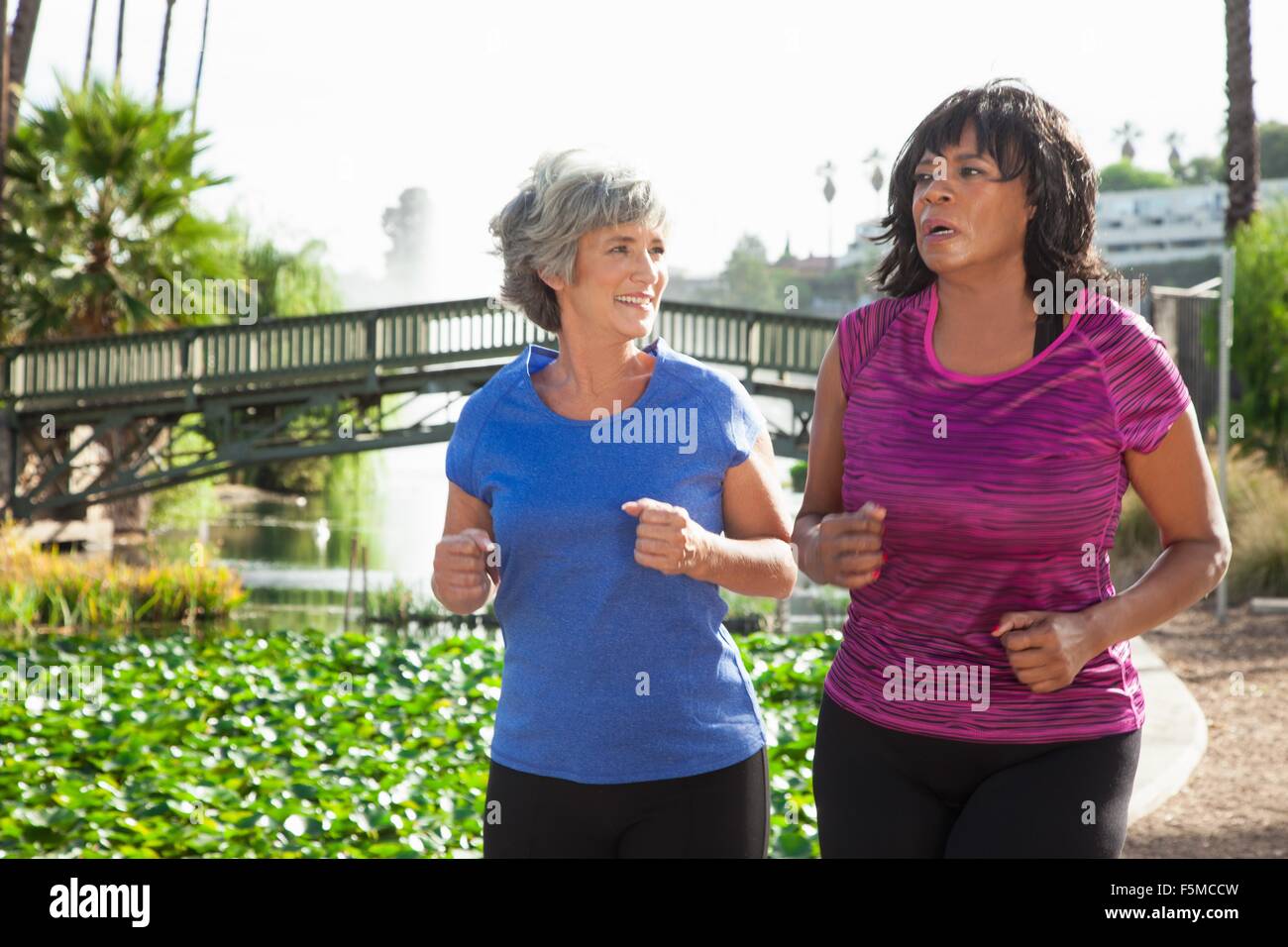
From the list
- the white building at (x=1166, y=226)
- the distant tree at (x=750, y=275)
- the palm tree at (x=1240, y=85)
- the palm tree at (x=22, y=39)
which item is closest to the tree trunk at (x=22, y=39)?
the palm tree at (x=22, y=39)

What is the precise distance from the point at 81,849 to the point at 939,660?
3.51 metres

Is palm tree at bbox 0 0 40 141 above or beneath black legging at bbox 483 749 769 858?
above

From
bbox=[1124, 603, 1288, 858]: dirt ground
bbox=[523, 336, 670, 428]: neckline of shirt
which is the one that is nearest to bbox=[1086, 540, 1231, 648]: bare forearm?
bbox=[523, 336, 670, 428]: neckline of shirt

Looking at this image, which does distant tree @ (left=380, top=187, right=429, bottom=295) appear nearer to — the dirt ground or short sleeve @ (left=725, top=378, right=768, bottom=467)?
the dirt ground

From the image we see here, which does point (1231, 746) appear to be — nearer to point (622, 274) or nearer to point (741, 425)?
point (741, 425)

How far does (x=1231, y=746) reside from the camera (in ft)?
22.3

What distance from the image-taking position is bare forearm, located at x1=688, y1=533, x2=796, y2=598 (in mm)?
2080

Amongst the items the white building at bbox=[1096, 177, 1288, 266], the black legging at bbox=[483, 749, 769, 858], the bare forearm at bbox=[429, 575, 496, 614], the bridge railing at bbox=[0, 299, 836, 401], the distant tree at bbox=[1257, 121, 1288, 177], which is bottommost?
the black legging at bbox=[483, 749, 769, 858]

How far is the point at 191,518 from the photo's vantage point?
25016mm

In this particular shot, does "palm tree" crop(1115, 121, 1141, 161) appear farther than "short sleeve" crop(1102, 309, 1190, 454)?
Yes

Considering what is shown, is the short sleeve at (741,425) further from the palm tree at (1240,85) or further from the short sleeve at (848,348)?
the palm tree at (1240,85)

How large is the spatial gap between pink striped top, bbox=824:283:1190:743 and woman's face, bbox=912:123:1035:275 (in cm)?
18
